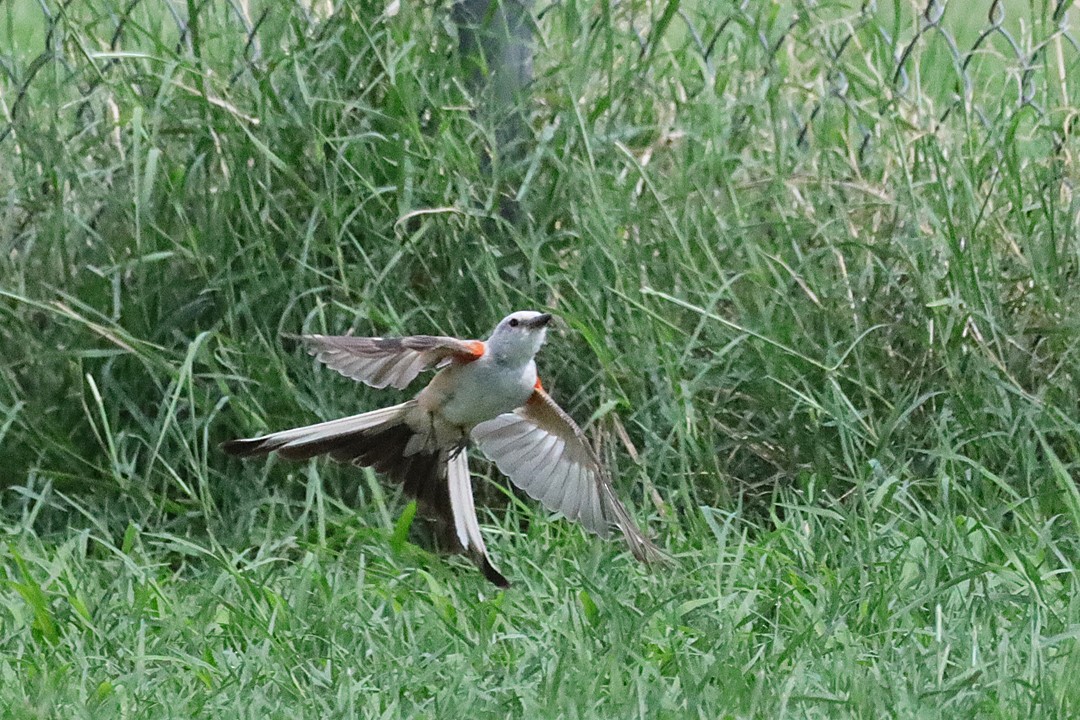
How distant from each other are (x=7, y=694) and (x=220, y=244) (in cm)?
156

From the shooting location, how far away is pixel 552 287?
167 inches

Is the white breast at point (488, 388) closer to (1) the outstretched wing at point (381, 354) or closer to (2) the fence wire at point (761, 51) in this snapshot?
(1) the outstretched wing at point (381, 354)

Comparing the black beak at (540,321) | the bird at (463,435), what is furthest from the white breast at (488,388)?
the black beak at (540,321)

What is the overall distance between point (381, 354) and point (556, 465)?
54 cm

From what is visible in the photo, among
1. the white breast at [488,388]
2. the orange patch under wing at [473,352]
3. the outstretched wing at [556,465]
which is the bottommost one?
the outstretched wing at [556,465]

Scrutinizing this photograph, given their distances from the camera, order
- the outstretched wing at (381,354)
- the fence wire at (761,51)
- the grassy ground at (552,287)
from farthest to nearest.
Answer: the fence wire at (761,51) < the grassy ground at (552,287) < the outstretched wing at (381,354)

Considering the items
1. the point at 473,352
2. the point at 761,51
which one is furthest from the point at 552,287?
the point at 761,51

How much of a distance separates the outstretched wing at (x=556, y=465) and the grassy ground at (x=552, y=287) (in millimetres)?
144

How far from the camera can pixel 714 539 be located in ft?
13.0

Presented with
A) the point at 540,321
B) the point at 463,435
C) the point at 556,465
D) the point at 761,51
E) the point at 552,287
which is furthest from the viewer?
the point at 761,51

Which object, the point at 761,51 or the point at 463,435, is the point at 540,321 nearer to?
the point at 463,435

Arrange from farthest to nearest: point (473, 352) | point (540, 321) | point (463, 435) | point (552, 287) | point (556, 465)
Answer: point (552, 287) → point (463, 435) → point (556, 465) → point (473, 352) → point (540, 321)

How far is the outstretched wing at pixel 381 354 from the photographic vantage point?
3.33m

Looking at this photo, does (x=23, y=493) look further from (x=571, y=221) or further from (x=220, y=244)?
(x=571, y=221)
